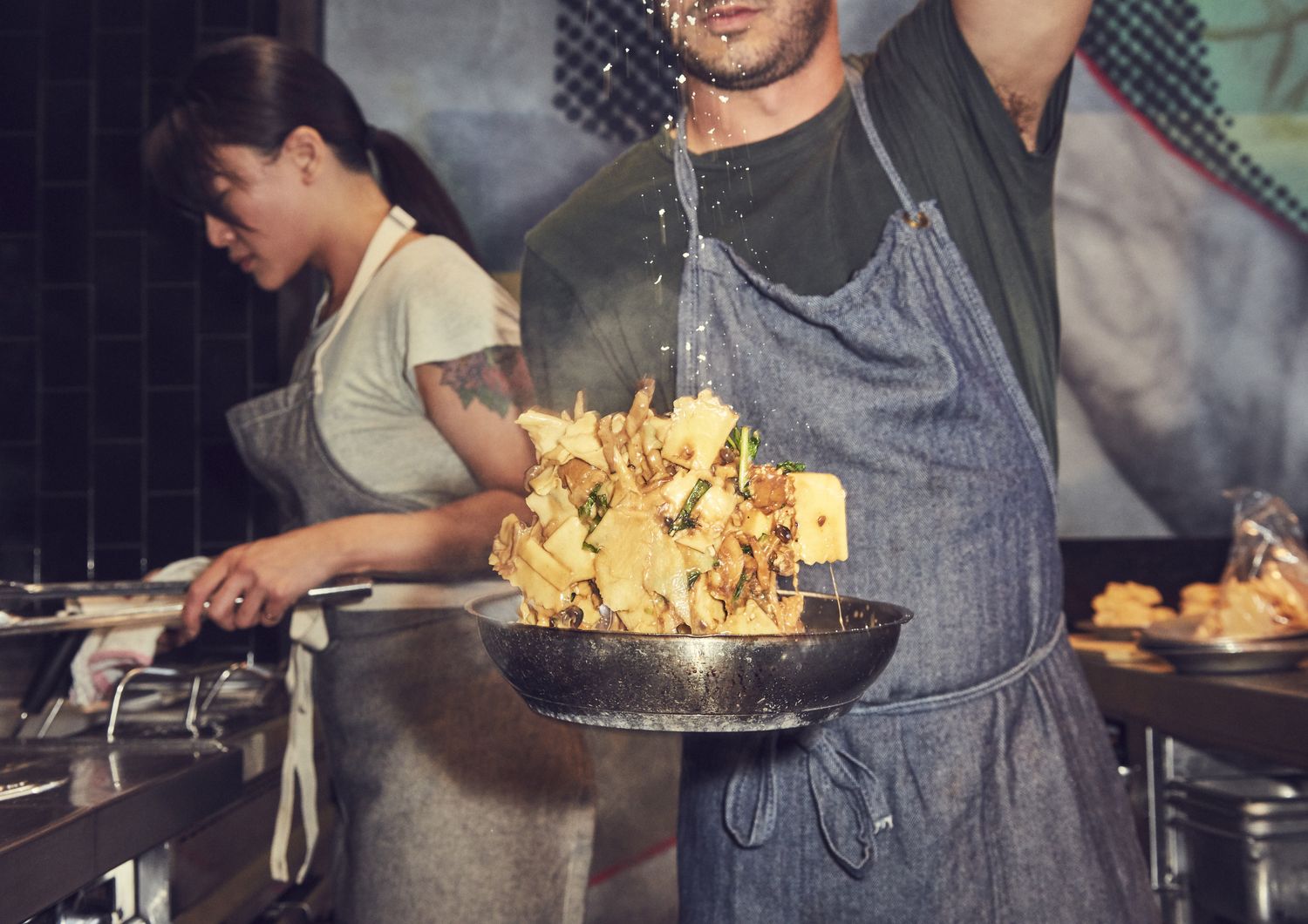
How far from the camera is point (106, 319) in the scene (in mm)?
2969

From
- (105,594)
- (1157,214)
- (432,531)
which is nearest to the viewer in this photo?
(105,594)

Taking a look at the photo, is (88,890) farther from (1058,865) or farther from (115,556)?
(115,556)

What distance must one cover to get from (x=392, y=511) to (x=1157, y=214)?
2.40 metres

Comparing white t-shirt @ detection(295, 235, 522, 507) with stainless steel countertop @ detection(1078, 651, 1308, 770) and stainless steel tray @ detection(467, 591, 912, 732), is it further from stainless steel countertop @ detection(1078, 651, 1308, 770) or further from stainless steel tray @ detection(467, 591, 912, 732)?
stainless steel countertop @ detection(1078, 651, 1308, 770)

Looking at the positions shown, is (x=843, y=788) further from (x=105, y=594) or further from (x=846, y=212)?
(x=105, y=594)

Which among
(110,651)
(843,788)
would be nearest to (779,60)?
(843,788)

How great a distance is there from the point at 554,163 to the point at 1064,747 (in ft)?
7.47

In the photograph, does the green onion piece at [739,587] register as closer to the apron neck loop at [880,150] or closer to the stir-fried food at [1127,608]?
the apron neck loop at [880,150]

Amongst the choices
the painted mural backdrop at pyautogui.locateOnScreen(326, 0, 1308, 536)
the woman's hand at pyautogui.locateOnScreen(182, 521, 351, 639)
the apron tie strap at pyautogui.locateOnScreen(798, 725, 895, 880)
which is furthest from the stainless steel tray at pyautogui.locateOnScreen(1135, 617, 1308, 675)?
the woman's hand at pyautogui.locateOnScreen(182, 521, 351, 639)

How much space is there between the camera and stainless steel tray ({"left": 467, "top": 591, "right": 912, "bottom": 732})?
2.09 feet

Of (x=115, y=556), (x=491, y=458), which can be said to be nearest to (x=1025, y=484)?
(x=491, y=458)

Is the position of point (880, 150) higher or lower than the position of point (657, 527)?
higher

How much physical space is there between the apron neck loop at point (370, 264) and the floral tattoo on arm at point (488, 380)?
0.81ft

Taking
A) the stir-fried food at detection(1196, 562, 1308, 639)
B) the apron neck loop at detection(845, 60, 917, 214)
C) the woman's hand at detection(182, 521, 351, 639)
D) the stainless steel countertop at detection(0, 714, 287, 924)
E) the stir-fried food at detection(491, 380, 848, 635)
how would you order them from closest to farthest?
the stir-fried food at detection(491, 380, 848, 635), the stainless steel countertop at detection(0, 714, 287, 924), the apron neck loop at detection(845, 60, 917, 214), the woman's hand at detection(182, 521, 351, 639), the stir-fried food at detection(1196, 562, 1308, 639)
